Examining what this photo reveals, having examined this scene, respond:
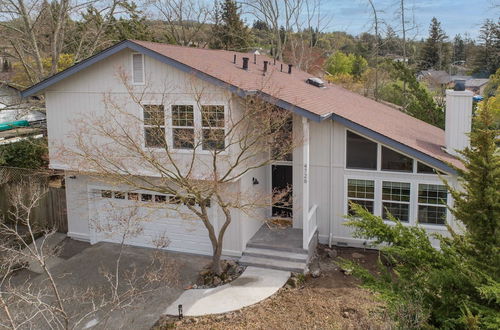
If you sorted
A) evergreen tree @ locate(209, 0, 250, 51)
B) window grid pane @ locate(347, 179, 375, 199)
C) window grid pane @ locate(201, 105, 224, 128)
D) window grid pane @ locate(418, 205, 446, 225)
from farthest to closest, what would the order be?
evergreen tree @ locate(209, 0, 250, 51) < window grid pane @ locate(347, 179, 375, 199) < window grid pane @ locate(418, 205, 446, 225) < window grid pane @ locate(201, 105, 224, 128)

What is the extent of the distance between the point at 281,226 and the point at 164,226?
12.4 ft

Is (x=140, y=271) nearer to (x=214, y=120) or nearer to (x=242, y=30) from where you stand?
(x=214, y=120)

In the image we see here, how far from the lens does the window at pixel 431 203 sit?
42.0 ft

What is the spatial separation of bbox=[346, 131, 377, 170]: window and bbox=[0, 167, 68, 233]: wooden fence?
10185mm

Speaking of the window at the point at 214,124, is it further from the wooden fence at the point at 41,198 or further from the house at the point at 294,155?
the wooden fence at the point at 41,198

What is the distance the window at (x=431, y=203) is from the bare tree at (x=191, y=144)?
13.7 ft

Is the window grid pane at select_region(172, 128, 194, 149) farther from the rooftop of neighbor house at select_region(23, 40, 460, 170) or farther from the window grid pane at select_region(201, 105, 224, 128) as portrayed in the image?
the rooftop of neighbor house at select_region(23, 40, 460, 170)

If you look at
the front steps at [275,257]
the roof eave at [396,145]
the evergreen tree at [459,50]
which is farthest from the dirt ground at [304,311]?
the evergreen tree at [459,50]

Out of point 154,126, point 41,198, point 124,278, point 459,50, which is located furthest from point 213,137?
point 459,50

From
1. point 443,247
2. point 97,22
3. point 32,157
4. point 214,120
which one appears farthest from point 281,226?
point 97,22

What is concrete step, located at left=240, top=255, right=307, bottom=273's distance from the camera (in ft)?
39.7

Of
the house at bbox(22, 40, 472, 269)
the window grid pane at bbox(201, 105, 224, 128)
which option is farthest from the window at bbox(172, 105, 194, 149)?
the window grid pane at bbox(201, 105, 224, 128)

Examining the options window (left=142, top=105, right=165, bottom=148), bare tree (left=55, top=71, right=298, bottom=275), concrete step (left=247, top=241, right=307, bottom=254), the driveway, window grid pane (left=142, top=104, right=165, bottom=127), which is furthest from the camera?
concrete step (left=247, top=241, right=307, bottom=254)

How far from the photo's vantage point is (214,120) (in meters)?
11.9
